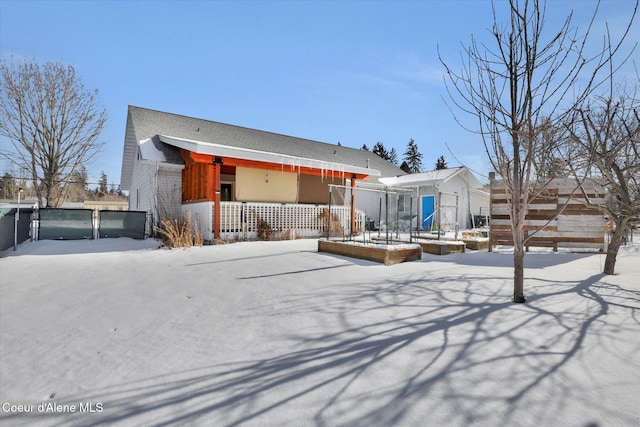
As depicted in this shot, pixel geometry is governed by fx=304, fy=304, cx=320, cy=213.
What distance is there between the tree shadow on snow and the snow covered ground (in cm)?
1

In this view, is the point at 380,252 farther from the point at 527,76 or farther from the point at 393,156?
the point at 393,156

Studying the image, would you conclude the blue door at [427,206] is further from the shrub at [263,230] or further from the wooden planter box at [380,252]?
the wooden planter box at [380,252]

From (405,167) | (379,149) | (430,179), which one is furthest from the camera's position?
(379,149)

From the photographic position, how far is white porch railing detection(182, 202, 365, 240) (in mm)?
9781

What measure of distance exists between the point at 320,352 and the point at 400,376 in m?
0.61

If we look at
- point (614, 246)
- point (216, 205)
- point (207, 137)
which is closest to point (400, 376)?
point (614, 246)

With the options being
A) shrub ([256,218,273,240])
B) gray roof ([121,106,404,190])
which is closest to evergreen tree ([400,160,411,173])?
gray roof ([121,106,404,190])

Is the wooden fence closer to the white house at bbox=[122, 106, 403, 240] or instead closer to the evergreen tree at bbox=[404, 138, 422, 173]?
the white house at bbox=[122, 106, 403, 240]

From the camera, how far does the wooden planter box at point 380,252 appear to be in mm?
5918

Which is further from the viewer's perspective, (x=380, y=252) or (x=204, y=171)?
(x=204, y=171)

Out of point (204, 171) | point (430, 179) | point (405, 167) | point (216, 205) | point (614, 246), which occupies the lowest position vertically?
point (614, 246)

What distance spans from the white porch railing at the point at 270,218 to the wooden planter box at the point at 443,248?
335cm

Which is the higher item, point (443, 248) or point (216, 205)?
point (216, 205)

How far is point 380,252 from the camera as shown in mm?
6008
